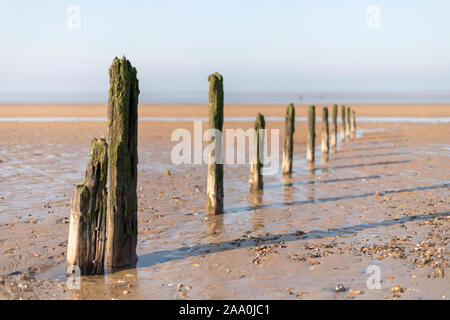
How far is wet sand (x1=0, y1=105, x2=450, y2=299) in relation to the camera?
262 inches

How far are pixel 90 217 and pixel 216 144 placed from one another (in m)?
4.30

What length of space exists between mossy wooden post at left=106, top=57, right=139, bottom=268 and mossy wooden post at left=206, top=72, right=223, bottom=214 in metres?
3.31

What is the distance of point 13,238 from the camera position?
891 centimetres

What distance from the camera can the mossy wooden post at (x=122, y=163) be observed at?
7266 millimetres

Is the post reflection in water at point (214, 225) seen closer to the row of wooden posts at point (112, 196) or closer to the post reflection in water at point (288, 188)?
the row of wooden posts at point (112, 196)

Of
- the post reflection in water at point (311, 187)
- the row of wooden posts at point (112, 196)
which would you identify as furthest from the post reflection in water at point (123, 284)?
the post reflection in water at point (311, 187)

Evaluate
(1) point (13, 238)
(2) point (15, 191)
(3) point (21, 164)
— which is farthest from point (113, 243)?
(3) point (21, 164)

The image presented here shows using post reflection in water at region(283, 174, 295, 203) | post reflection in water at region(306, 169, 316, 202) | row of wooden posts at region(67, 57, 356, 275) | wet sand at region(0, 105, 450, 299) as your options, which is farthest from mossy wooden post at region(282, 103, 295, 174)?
row of wooden posts at region(67, 57, 356, 275)

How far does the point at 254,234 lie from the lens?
371 inches

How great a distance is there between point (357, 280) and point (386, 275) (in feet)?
1.53

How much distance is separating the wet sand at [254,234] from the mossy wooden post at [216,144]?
0.41m

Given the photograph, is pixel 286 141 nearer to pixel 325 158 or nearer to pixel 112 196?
pixel 325 158

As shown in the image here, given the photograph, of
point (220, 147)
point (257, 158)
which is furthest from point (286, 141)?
point (220, 147)
